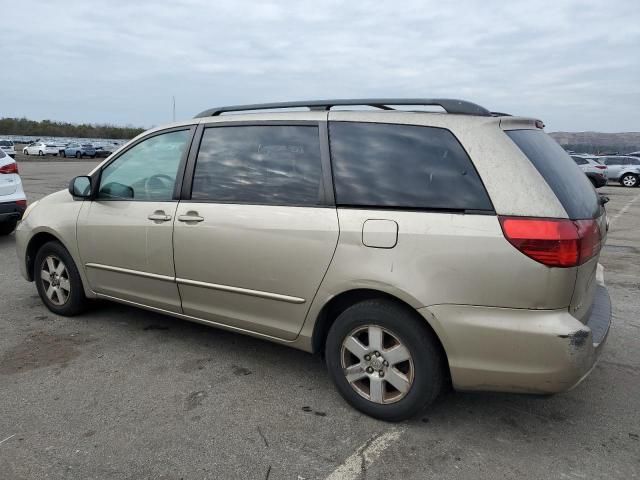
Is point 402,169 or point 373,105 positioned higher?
point 373,105

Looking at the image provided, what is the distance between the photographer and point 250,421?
2.99 meters

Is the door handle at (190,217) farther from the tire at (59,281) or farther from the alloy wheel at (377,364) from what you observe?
the tire at (59,281)

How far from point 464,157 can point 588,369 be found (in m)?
1.22

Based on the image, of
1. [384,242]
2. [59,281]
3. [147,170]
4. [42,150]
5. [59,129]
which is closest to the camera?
[384,242]

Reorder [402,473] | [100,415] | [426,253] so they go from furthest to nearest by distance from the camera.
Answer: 1. [100,415]
2. [426,253]
3. [402,473]

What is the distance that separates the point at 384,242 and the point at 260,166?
3.42ft

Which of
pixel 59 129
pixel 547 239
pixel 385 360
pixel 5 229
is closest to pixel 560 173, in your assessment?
pixel 547 239

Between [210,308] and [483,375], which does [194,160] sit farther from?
[483,375]

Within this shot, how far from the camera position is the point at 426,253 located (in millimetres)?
2701

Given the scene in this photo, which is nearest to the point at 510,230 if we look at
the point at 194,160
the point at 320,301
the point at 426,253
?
the point at 426,253

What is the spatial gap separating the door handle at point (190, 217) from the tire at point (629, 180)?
1137 inches

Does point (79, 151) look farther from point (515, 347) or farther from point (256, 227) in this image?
point (515, 347)

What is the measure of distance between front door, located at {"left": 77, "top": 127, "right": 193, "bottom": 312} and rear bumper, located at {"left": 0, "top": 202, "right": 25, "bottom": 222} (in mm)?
4221

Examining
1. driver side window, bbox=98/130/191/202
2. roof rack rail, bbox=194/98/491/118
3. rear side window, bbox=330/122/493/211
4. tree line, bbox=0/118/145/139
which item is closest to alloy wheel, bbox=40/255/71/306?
driver side window, bbox=98/130/191/202
